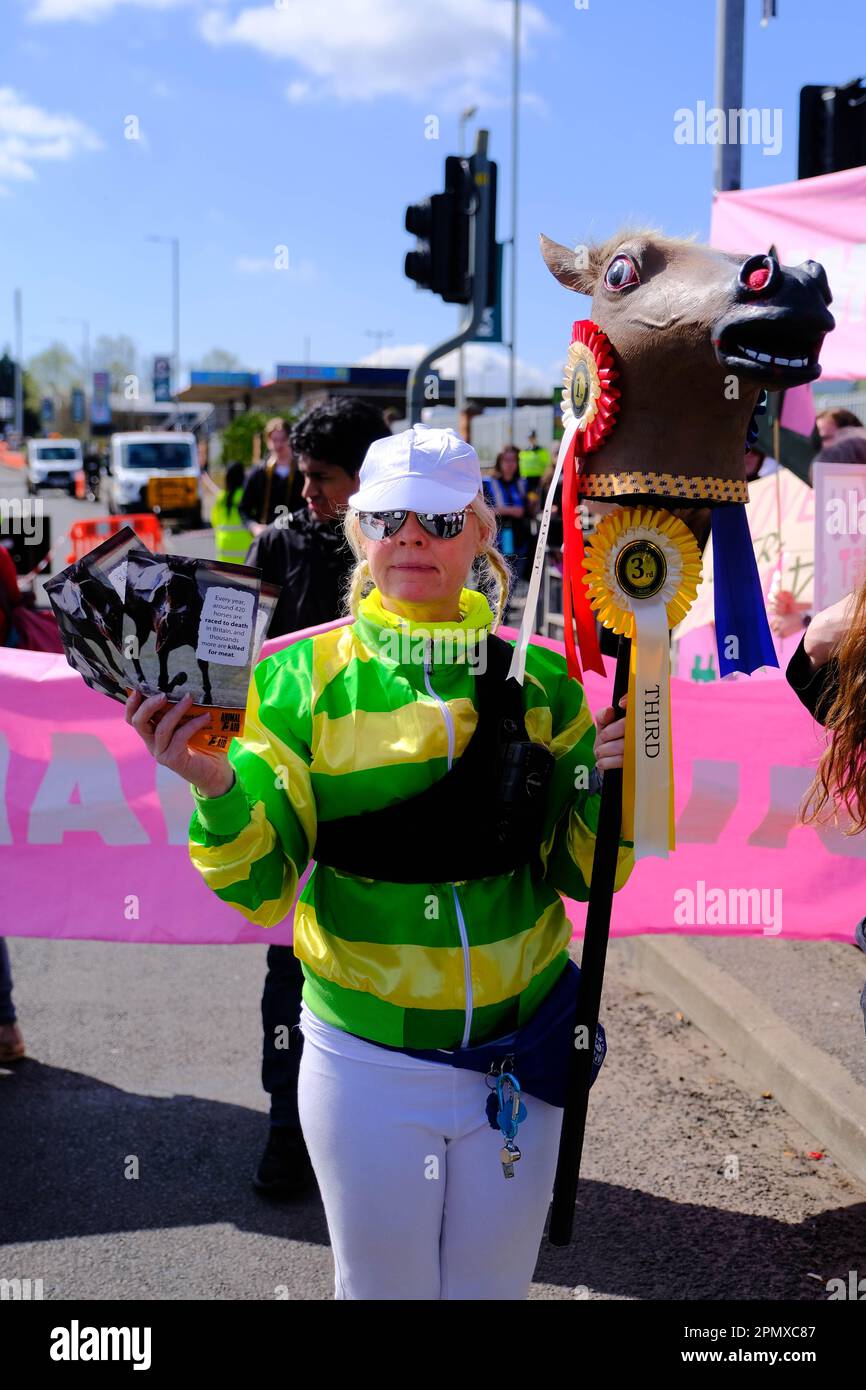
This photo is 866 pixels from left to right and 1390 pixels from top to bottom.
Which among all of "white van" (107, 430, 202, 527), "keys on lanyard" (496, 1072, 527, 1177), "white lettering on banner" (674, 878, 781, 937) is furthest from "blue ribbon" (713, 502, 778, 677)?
"white van" (107, 430, 202, 527)

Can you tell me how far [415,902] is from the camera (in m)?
2.25

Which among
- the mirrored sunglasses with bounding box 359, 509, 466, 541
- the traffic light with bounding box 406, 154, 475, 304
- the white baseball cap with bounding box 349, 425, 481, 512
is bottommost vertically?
the mirrored sunglasses with bounding box 359, 509, 466, 541

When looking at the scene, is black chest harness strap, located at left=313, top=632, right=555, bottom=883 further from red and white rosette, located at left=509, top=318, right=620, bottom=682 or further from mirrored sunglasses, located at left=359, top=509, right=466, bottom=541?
mirrored sunglasses, located at left=359, top=509, right=466, bottom=541

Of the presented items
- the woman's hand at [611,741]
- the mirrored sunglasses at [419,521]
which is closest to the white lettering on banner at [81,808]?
the mirrored sunglasses at [419,521]

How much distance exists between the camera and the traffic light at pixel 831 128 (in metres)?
6.91

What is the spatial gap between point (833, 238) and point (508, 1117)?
16.4 ft

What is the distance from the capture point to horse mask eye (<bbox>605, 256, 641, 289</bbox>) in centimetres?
227

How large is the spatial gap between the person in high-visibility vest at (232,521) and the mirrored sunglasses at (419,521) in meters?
10.9

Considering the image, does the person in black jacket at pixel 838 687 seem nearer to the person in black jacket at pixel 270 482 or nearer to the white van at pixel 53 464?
the person in black jacket at pixel 270 482

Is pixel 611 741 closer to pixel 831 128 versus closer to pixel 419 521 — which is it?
pixel 419 521

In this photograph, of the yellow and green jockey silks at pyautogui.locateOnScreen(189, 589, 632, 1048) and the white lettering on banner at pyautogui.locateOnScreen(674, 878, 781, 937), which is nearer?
the yellow and green jockey silks at pyautogui.locateOnScreen(189, 589, 632, 1048)

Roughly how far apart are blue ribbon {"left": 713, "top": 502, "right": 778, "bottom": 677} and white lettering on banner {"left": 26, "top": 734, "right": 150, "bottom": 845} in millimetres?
2376

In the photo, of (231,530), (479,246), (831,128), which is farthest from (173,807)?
(231,530)

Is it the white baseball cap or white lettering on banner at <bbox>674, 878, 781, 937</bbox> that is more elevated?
the white baseball cap
